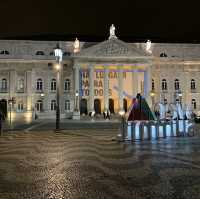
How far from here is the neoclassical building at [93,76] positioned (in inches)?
2079

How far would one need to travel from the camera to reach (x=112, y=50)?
53125 millimetres

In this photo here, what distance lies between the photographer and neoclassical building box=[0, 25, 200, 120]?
5281 centimetres

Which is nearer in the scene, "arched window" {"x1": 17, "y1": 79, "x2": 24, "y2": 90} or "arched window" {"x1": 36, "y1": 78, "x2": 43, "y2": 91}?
"arched window" {"x1": 17, "y1": 79, "x2": 24, "y2": 90}

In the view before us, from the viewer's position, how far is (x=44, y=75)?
55594mm

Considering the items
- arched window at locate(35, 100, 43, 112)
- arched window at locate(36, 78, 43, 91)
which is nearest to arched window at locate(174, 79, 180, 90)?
arched window at locate(36, 78, 43, 91)

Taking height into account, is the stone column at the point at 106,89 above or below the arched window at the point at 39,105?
above

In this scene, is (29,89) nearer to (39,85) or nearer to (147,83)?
(39,85)

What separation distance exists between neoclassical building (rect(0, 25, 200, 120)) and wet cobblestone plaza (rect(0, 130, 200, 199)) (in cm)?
4002

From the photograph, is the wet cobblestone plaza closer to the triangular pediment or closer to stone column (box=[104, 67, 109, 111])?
stone column (box=[104, 67, 109, 111])

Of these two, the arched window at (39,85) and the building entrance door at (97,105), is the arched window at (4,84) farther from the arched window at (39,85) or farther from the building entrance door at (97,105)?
the building entrance door at (97,105)

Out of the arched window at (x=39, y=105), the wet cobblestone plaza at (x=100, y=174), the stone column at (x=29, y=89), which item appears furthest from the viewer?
the arched window at (x=39, y=105)

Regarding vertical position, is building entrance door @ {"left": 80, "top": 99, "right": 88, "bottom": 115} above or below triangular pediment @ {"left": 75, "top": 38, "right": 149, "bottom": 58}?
below

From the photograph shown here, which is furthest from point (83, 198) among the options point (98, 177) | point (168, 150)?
point (168, 150)

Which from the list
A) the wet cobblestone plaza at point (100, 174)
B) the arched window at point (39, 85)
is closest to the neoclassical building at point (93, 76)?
the arched window at point (39, 85)
